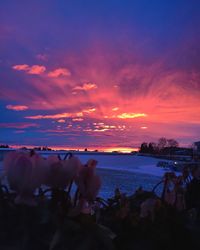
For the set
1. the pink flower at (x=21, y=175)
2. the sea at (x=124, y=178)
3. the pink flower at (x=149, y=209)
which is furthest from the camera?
the sea at (x=124, y=178)

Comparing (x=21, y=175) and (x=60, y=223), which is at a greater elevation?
(x=21, y=175)

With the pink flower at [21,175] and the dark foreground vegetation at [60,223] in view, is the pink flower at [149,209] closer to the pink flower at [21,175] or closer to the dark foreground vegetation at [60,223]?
the dark foreground vegetation at [60,223]

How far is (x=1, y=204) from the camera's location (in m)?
0.95

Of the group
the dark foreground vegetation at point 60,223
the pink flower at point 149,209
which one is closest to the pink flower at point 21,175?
the dark foreground vegetation at point 60,223

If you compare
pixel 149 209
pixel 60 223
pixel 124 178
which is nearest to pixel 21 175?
pixel 60 223

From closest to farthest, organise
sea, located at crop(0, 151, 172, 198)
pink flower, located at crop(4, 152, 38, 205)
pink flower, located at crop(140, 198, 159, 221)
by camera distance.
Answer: pink flower, located at crop(4, 152, 38, 205), pink flower, located at crop(140, 198, 159, 221), sea, located at crop(0, 151, 172, 198)

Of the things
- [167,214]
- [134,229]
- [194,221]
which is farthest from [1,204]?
[194,221]

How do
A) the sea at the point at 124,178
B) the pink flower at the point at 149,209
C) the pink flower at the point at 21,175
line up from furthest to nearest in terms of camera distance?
the sea at the point at 124,178
the pink flower at the point at 149,209
the pink flower at the point at 21,175

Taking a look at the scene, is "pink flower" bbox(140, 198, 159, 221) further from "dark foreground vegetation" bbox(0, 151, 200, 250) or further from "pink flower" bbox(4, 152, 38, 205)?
"pink flower" bbox(4, 152, 38, 205)

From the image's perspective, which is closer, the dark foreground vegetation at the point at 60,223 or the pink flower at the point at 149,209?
the dark foreground vegetation at the point at 60,223

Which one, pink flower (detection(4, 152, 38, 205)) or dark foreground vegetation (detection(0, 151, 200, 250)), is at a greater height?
pink flower (detection(4, 152, 38, 205))

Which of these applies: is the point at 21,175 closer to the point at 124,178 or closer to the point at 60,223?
the point at 60,223

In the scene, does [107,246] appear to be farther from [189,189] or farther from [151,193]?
[189,189]

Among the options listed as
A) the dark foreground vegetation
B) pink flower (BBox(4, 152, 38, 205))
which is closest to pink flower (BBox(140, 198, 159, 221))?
the dark foreground vegetation
